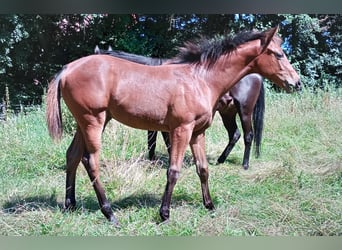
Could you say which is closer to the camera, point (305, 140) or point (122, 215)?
point (122, 215)

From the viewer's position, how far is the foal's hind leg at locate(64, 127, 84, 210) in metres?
1.96

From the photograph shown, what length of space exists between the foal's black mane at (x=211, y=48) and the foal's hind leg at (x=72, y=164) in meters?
0.69

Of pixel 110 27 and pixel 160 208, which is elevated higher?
pixel 110 27

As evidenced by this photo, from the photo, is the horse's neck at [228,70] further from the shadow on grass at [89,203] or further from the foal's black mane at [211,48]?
the shadow on grass at [89,203]

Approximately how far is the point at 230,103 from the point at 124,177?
102 cm

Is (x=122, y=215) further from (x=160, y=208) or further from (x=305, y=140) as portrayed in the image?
(x=305, y=140)

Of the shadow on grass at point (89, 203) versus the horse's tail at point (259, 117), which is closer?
the shadow on grass at point (89, 203)

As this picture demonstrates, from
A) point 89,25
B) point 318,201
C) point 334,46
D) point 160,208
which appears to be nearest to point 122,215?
point 160,208

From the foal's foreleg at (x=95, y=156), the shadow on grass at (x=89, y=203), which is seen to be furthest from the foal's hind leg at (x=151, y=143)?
the foal's foreleg at (x=95, y=156)

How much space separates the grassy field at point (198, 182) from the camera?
1848mm

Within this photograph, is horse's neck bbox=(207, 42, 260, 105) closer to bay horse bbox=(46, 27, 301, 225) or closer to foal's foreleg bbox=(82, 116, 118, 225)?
bay horse bbox=(46, 27, 301, 225)

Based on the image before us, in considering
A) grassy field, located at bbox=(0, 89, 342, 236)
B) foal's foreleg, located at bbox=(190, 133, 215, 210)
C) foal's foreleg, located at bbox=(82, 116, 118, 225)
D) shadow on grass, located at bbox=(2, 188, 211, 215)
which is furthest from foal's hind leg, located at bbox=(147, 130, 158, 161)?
foal's foreleg, located at bbox=(82, 116, 118, 225)

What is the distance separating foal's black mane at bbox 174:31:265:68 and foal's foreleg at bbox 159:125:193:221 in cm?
37

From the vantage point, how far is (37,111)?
8.57 ft
